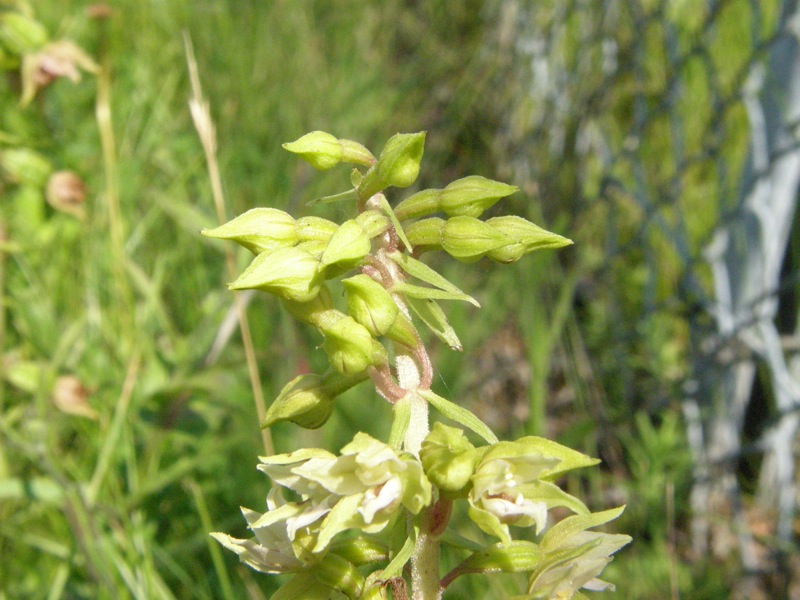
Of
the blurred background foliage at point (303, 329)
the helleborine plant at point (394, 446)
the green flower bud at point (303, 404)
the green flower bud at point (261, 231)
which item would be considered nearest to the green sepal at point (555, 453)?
the helleborine plant at point (394, 446)

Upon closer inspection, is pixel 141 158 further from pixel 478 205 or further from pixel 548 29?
pixel 478 205

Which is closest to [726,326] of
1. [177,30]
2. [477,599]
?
[477,599]

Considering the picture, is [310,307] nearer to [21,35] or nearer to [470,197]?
[470,197]

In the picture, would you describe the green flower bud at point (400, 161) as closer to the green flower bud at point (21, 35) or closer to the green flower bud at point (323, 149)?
the green flower bud at point (323, 149)

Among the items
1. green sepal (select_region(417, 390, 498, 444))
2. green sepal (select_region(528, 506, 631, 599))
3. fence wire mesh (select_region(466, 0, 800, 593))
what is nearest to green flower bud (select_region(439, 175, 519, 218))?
green sepal (select_region(417, 390, 498, 444))

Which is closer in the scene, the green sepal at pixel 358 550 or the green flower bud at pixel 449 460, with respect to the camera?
the green flower bud at pixel 449 460

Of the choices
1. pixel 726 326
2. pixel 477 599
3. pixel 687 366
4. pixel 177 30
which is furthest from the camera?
pixel 177 30
